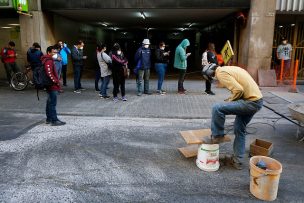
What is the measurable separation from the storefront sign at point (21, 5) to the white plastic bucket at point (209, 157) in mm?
9121

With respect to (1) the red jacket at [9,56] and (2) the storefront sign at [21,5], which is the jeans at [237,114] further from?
(1) the red jacket at [9,56]

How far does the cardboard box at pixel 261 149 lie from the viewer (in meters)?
4.96

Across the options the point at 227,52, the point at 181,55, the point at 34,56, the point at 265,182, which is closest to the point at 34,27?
the point at 34,56

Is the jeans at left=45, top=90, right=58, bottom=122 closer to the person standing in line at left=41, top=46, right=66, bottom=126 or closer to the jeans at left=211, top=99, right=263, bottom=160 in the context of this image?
the person standing in line at left=41, top=46, right=66, bottom=126

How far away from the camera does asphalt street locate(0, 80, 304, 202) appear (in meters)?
3.92

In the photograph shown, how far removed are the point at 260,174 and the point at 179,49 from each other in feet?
22.5

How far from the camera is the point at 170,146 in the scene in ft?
18.5

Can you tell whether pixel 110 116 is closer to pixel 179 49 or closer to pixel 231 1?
pixel 179 49

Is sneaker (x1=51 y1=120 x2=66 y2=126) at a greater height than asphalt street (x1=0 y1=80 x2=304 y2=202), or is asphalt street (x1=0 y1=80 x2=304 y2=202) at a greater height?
sneaker (x1=51 y1=120 x2=66 y2=126)

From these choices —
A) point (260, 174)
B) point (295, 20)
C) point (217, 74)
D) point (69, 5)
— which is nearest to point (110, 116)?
point (217, 74)

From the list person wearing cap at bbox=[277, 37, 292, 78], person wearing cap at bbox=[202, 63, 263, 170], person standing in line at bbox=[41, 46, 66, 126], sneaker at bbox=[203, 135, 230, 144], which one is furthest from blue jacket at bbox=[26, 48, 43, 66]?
person wearing cap at bbox=[277, 37, 292, 78]

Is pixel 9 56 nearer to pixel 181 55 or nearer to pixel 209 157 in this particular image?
pixel 181 55

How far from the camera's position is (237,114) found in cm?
440

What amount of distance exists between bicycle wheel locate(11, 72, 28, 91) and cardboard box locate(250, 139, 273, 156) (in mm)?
8778
